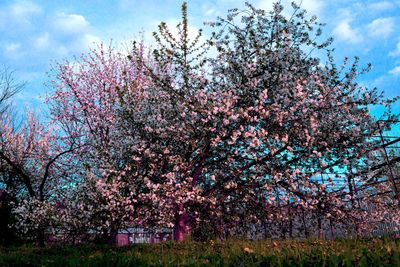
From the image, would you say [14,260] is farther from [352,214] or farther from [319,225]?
[352,214]

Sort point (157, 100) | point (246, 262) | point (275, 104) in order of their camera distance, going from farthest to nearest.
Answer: point (157, 100), point (275, 104), point (246, 262)

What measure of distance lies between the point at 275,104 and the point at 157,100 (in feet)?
10.6

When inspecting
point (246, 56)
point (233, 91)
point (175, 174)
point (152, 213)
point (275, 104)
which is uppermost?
point (246, 56)

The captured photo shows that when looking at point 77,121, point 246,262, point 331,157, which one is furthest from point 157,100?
point 77,121

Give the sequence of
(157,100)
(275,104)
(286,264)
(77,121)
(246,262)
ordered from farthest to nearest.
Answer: (77,121)
(157,100)
(275,104)
(246,262)
(286,264)

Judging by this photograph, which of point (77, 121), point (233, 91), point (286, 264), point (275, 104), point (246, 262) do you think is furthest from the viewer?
point (77, 121)

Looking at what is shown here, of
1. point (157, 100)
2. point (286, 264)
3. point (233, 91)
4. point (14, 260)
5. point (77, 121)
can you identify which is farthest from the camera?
point (77, 121)

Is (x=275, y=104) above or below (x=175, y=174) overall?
above

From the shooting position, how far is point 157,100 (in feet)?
32.2

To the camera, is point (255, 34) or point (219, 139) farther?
point (255, 34)

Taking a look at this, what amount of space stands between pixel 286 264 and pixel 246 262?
43 centimetres

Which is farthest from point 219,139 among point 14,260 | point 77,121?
point 77,121

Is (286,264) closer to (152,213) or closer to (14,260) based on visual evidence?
(14,260)

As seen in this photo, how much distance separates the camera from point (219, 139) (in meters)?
8.59
